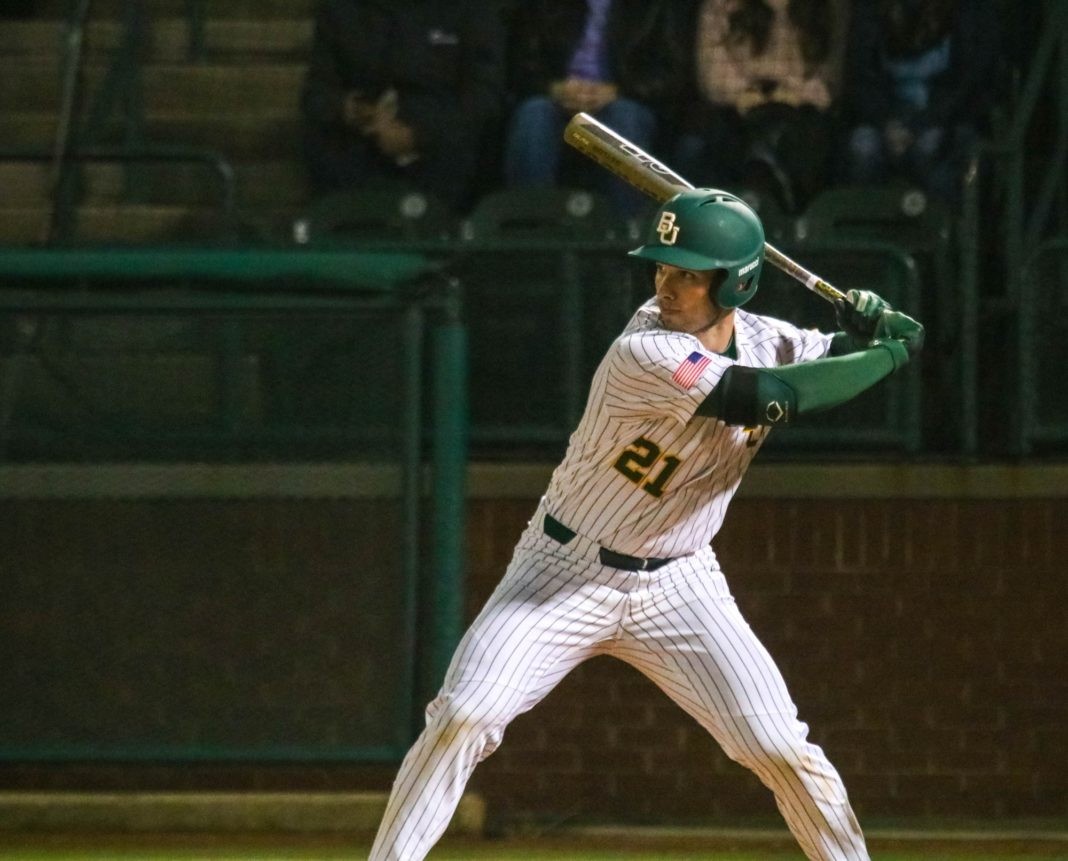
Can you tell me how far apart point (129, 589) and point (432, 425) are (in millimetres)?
Answer: 956

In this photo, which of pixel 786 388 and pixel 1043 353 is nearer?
pixel 786 388

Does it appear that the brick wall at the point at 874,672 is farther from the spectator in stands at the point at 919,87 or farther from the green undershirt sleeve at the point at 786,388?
the green undershirt sleeve at the point at 786,388

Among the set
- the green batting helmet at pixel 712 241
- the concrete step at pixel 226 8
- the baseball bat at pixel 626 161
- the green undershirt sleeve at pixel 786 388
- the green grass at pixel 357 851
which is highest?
the concrete step at pixel 226 8

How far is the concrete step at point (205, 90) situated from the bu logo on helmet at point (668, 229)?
13.7ft

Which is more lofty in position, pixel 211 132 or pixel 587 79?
pixel 587 79

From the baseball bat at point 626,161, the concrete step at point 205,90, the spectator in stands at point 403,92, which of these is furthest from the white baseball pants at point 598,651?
the concrete step at point 205,90

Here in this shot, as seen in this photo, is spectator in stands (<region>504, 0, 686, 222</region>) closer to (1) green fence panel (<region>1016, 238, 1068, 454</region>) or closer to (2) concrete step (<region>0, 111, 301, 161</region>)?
(2) concrete step (<region>0, 111, 301, 161</region>)

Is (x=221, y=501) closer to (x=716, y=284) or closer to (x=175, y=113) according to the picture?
(x=716, y=284)

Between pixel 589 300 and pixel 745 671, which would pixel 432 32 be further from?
pixel 745 671

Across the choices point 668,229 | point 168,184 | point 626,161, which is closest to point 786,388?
point 668,229

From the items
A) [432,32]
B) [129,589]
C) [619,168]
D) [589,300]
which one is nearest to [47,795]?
[129,589]

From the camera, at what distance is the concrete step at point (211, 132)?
799 centimetres

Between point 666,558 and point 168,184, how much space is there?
3.99 m

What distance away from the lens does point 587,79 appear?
736 centimetres
